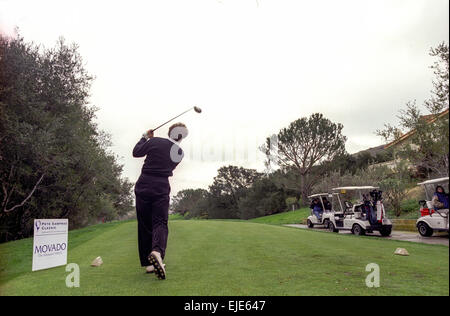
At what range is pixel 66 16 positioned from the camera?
6059 millimetres

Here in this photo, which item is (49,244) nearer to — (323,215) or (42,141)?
(323,215)

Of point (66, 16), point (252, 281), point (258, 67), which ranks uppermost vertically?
point (66, 16)

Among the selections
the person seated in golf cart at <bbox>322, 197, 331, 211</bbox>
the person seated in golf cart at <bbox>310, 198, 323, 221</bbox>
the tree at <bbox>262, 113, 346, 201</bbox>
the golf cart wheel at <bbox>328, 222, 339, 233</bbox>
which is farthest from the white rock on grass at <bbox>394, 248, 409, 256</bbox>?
the person seated in golf cart at <bbox>310, 198, 323, 221</bbox>

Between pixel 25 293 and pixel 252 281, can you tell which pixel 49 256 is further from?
pixel 252 281

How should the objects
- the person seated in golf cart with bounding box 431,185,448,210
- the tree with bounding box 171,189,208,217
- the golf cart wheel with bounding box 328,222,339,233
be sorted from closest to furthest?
1. the person seated in golf cart with bounding box 431,185,448,210
2. the golf cart wheel with bounding box 328,222,339,233
3. the tree with bounding box 171,189,208,217

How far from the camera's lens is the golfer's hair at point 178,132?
5.63 m

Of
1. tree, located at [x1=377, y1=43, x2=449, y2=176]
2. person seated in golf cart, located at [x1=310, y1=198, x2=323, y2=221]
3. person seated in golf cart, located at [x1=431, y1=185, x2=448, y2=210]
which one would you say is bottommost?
person seated in golf cart, located at [x1=310, y1=198, x2=323, y2=221]

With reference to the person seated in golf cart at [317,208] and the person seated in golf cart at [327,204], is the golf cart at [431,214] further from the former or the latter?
the person seated in golf cart at [317,208]

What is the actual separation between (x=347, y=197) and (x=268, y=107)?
81.5 inches

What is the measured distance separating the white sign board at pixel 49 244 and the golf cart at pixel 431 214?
6.35 meters

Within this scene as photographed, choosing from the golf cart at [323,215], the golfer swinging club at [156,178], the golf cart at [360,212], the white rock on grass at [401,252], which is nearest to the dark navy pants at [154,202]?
the golfer swinging club at [156,178]

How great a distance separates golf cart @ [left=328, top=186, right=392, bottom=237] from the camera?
4.04 m

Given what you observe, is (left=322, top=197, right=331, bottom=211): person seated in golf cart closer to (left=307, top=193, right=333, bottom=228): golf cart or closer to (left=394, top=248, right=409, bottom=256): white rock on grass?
(left=307, top=193, right=333, bottom=228): golf cart
